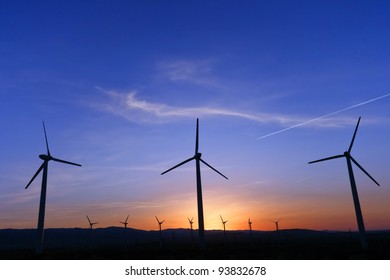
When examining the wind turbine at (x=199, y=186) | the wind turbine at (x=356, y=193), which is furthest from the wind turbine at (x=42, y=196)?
the wind turbine at (x=356, y=193)

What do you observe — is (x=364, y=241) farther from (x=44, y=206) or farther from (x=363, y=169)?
(x=44, y=206)

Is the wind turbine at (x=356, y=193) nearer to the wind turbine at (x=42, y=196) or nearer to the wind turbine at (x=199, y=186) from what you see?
the wind turbine at (x=199, y=186)

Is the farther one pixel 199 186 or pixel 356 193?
pixel 199 186

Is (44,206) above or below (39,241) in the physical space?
above

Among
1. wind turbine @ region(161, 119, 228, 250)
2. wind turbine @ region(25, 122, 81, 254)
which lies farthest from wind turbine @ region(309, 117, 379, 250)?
wind turbine @ region(25, 122, 81, 254)

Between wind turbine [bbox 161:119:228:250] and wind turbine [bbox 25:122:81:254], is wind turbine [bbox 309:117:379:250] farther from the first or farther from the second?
wind turbine [bbox 25:122:81:254]

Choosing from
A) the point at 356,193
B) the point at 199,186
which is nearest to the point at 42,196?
the point at 199,186

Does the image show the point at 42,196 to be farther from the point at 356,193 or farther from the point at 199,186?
the point at 356,193
